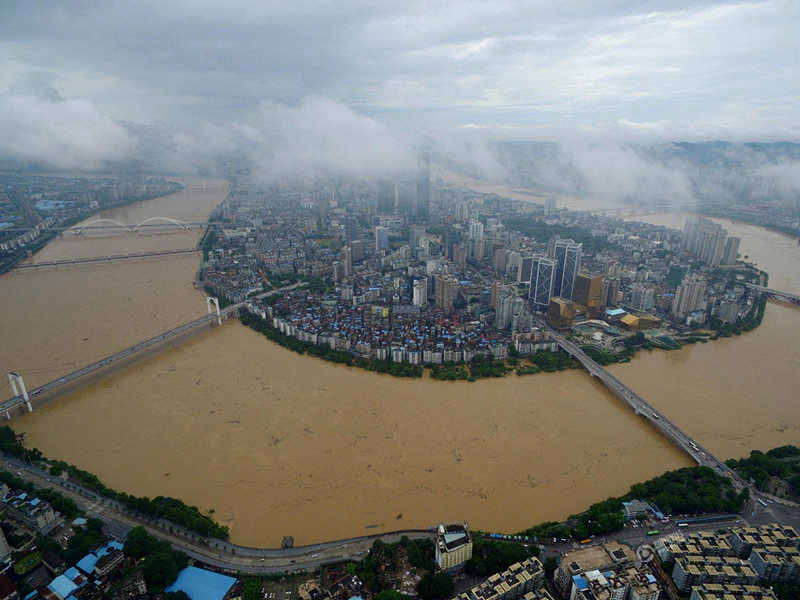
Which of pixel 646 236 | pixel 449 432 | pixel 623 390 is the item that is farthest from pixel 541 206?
pixel 449 432

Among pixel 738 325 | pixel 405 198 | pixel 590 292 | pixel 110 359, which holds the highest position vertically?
pixel 405 198

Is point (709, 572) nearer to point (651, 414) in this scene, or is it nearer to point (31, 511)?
point (651, 414)

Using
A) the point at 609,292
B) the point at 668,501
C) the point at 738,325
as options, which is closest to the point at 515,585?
the point at 668,501

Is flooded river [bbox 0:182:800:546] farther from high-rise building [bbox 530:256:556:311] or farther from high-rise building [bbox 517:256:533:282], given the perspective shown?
high-rise building [bbox 517:256:533:282]

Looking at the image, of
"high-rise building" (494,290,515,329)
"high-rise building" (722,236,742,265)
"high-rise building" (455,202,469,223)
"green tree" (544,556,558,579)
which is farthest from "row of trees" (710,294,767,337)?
"high-rise building" (455,202,469,223)

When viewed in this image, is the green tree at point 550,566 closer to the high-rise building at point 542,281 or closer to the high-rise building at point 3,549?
the high-rise building at point 3,549

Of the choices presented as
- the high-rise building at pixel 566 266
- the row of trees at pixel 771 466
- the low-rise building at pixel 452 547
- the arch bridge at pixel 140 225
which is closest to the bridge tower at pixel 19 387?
the low-rise building at pixel 452 547
